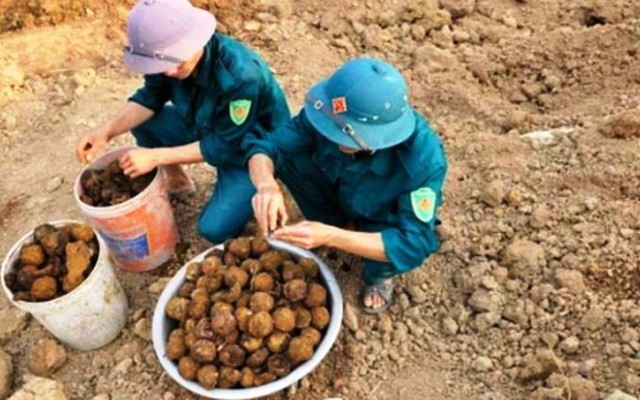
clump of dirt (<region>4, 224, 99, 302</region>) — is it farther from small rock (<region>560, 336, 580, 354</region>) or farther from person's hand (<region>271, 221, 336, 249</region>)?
small rock (<region>560, 336, 580, 354</region>)

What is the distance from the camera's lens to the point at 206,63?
2412mm

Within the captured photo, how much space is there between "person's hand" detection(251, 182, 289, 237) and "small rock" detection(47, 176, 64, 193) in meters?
1.31

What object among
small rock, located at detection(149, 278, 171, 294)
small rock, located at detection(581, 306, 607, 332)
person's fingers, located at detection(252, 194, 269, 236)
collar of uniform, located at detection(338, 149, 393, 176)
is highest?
collar of uniform, located at detection(338, 149, 393, 176)

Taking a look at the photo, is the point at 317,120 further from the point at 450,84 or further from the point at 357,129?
the point at 450,84

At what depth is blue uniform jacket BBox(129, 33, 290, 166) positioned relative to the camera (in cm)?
243

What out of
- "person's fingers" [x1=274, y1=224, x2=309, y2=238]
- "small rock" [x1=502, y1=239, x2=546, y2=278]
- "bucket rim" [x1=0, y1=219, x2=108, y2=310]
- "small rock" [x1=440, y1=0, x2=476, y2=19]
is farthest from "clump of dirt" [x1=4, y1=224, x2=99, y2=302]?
"small rock" [x1=440, y1=0, x2=476, y2=19]

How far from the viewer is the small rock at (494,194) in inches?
109

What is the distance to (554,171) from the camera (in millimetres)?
2854

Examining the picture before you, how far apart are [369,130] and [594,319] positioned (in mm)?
1028

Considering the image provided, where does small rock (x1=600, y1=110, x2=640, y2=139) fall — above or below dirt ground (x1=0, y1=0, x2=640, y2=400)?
above

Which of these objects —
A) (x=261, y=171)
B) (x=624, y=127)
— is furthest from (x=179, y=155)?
(x=624, y=127)

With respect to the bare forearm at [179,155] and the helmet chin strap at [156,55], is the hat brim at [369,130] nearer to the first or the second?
the helmet chin strap at [156,55]

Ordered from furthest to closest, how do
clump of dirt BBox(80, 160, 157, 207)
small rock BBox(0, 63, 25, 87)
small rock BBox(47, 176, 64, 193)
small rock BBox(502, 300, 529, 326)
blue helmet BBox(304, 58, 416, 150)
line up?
small rock BBox(0, 63, 25, 87), small rock BBox(47, 176, 64, 193), clump of dirt BBox(80, 160, 157, 207), small rock BBox(502, 300, 529, 326), blue helmet BBox(304, 58, 416, 150)

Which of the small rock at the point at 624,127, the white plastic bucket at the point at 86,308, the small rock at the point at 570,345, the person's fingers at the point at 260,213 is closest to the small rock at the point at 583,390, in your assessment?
the small rock at the point at 570,345
